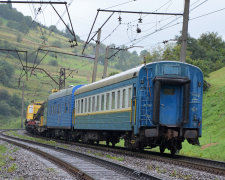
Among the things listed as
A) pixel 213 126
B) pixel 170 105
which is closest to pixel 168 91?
pixel 170 105

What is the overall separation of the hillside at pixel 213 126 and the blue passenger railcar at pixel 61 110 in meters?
7.38

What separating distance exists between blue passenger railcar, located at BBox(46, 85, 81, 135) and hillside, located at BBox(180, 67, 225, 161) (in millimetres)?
7380

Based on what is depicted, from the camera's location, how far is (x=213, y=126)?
32.3 meters

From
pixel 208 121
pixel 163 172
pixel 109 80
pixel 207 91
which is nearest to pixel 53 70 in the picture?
pixel 207 91

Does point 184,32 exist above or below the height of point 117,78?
above

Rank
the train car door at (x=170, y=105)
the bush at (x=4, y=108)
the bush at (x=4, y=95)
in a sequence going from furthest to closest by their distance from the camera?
the bush at (x=4, y=95) < the bush at (x=4, y=108) < the train car door at (x=170, y=105)

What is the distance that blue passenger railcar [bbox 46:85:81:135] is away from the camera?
88.8 feet

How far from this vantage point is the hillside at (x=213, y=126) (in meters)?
23.1

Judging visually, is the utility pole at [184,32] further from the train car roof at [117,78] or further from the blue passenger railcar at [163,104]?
the blue passenger railcar at [163,104]

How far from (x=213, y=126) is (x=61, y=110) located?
449 inches

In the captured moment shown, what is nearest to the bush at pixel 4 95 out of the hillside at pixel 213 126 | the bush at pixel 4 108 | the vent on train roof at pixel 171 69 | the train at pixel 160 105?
the bush at pixel 4 108

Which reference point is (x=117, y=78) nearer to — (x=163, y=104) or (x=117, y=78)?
(x=117, y=78)

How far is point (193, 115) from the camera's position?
15719mm

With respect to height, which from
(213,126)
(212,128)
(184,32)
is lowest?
(212,128)
